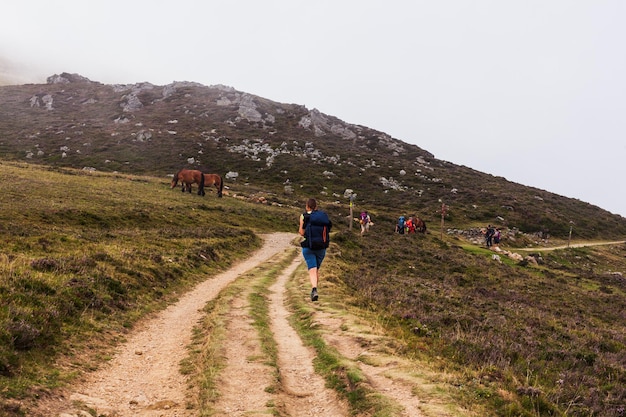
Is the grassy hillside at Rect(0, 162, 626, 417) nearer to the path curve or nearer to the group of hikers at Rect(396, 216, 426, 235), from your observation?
the path curve

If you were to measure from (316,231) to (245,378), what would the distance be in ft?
21.9

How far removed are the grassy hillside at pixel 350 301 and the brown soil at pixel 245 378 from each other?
0.56 metres

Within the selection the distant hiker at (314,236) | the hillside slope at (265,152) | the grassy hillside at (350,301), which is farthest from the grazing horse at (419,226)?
the distant hiker at (314,236)

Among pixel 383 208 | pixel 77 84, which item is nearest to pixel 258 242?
pixel 383 208

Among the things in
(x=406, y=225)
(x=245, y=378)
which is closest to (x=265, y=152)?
(x=406, y=225)

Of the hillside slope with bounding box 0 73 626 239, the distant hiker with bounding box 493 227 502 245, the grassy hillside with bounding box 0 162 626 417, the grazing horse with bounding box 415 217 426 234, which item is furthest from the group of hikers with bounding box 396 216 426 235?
the hillside slope with bounding box 0 73 626 239

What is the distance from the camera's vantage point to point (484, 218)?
80.1 m

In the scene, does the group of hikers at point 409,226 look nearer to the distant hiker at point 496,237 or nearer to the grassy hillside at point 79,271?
the distant hiker at point 496,237

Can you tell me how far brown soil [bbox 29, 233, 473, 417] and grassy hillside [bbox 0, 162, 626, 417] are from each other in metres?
0.56

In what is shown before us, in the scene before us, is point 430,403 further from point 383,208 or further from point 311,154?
point 311,154

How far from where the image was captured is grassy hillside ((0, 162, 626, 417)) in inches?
285

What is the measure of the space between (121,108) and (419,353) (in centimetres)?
14096

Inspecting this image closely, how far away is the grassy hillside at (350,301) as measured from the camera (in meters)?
7.24

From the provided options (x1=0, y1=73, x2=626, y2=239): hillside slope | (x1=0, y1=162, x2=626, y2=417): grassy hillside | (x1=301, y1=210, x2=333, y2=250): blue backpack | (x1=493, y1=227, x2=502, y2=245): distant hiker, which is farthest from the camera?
(x1=0, y1=73, x2=626, y2=239): hillside slope
